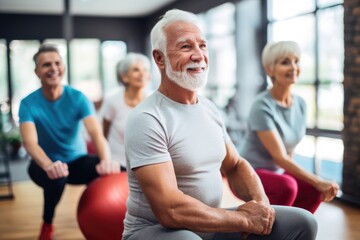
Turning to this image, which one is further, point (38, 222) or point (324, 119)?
point (324, 119)

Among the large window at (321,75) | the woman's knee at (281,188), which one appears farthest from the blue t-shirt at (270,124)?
the large window at (321,75)

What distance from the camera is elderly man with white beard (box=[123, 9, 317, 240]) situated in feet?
3.70

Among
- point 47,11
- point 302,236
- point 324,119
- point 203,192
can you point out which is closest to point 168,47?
point 203,192

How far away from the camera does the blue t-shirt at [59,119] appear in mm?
2199

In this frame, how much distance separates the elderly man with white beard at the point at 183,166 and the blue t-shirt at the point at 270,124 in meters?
0.57

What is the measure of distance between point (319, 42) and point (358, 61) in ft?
1.96

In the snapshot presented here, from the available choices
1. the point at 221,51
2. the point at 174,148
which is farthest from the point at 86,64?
the point at 174,148

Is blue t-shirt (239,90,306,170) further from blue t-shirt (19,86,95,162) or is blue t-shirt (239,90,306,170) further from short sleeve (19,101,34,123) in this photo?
short sleeve (19,101,34,123)

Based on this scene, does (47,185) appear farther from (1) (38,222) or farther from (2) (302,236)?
(2) (302,236)

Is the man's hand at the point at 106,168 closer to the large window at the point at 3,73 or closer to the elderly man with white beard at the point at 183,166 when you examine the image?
the elderly man with white beard at the point at 183,166

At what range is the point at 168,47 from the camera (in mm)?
1264

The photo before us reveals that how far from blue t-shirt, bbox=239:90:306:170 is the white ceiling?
16.9ft

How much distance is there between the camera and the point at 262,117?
1.90m

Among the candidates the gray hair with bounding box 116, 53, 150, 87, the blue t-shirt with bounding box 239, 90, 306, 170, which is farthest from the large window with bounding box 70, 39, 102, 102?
the blue t-shirt with bounding box 239, 90, 306, 170
